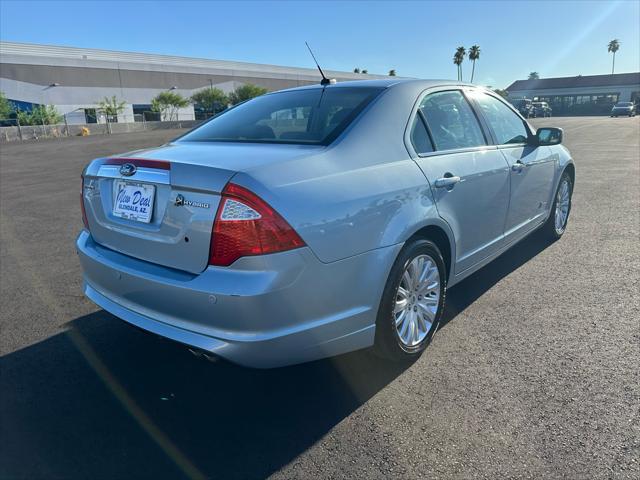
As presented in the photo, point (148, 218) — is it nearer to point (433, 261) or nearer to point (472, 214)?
point (433, 261)

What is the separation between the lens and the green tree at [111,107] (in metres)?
54.5

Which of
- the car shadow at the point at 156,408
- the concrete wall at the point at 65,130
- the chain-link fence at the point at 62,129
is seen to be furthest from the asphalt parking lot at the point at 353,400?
the chain-link fence at the point at 62,129

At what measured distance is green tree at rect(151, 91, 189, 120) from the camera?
191 feet

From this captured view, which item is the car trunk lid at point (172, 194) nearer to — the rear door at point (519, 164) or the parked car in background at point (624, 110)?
the rear door at point (519, 164)

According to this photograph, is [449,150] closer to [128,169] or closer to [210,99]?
[128,169]

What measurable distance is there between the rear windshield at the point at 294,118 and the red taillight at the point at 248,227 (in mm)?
703

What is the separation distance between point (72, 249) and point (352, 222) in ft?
14.6

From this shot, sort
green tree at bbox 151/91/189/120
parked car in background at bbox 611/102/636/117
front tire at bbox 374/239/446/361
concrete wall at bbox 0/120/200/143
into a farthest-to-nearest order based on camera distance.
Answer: green tree at bbox 151/91/189/120 → parked car in background at bbox 611/102/636/117 → concrete wall at bbox 0/120/200/143 → front tire at bbox 374/239/446/361

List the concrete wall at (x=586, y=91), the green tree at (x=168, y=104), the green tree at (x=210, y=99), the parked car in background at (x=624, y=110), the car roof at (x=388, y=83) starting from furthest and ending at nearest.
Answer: the concrete wall at (x=586, y=91)
the green tree at (x=210, y=99)
the green tree at (x=168, y=104)
the parked car in background at (x=624, y=110)
the car roof at (x=388, y=83)


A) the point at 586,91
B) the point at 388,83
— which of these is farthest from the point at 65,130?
the point at 586,91

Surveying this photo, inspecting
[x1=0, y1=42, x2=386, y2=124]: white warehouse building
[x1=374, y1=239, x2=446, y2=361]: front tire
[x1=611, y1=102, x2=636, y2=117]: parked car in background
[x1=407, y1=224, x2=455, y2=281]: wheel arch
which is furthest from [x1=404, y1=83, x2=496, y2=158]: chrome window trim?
[x1=611, y1=102, x2=636, y2=117]: parked car in background

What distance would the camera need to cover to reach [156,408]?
2652mm

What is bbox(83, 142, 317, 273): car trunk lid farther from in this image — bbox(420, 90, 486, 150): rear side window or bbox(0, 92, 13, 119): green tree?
bbox(0, 92, 13, 119): green tree

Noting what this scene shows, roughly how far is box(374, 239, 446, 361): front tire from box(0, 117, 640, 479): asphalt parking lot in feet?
0.51
